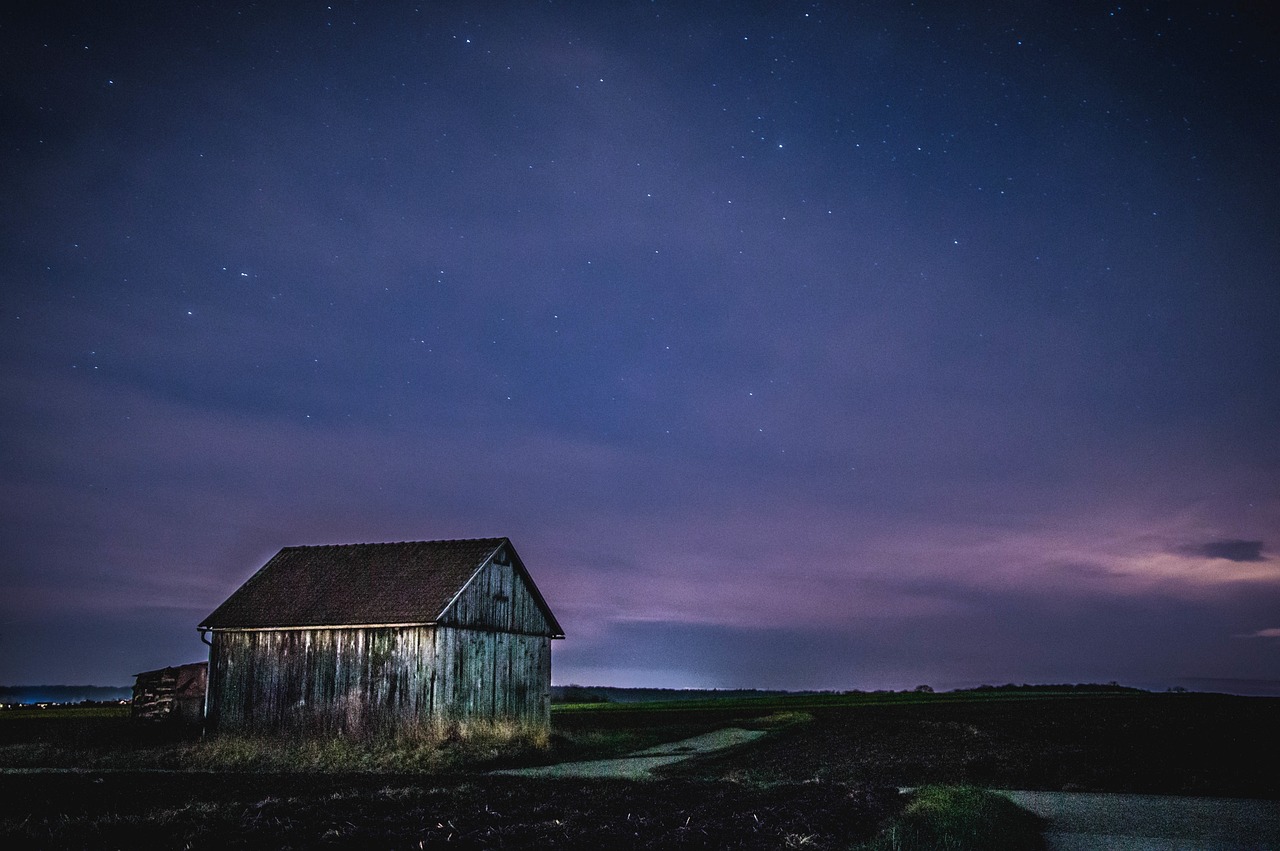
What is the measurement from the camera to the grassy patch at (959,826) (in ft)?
34.7

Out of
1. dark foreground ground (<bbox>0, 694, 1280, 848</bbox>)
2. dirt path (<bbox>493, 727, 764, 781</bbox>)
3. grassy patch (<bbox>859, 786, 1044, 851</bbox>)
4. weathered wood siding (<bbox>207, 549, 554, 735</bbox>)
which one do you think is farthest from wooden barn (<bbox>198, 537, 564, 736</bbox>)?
grassy patch (<bbox>859, 786, 1044, 851</bbox>)

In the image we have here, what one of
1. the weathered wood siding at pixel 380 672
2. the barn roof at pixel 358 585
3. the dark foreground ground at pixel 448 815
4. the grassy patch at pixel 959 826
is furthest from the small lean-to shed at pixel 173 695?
the grassy patch at pixel 959 826

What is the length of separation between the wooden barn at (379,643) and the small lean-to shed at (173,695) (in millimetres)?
636

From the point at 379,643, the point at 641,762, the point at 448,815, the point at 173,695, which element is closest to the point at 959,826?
the point at 448,815

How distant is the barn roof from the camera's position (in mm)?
27875

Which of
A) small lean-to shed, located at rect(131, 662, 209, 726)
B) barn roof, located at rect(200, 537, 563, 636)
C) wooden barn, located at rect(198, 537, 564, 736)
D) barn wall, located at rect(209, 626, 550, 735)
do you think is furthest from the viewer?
small lean-to shed, located at rect(131, 662, 209, 726)

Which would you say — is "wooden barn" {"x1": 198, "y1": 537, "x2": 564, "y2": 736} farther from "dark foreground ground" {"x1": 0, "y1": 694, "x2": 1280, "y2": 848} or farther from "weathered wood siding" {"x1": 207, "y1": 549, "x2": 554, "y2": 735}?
"dark foreground ground" {"x1": 0, "y1": 694, "x2": 1280, "y2": 848}

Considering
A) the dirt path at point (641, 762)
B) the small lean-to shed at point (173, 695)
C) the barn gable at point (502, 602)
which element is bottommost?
the dirt path at point (641, 762)

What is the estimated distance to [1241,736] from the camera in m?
28.0

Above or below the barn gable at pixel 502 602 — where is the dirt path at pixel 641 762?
below

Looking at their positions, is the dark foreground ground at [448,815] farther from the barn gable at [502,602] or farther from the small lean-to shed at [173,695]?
the small lean-to shed at [173,695]

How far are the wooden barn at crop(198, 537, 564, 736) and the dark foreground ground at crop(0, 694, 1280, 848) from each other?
10.4 feet

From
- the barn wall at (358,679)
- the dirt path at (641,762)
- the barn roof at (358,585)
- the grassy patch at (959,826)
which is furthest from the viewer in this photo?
the barn roof at (358,585)

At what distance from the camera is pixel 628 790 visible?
1556 centimetres
